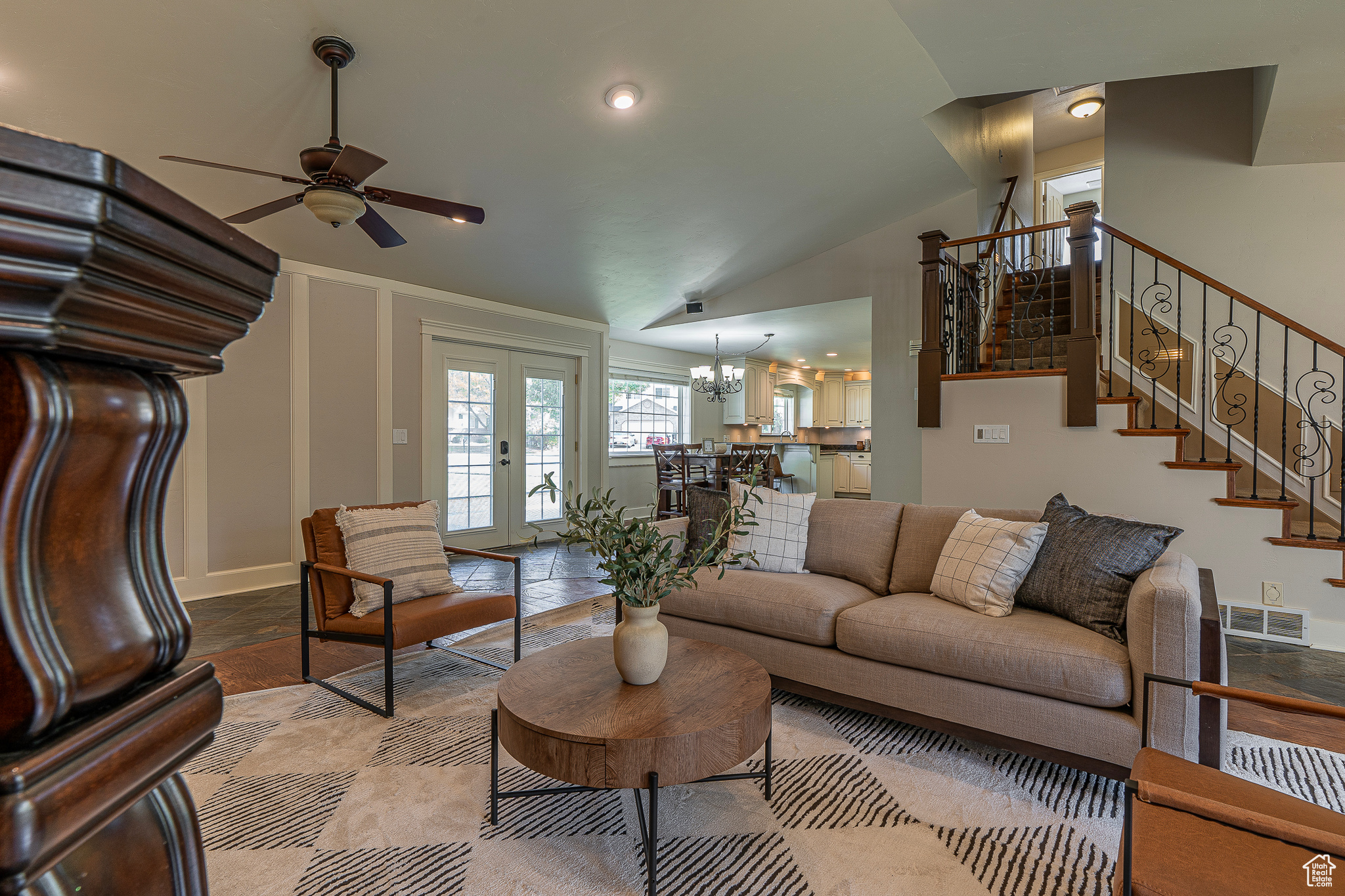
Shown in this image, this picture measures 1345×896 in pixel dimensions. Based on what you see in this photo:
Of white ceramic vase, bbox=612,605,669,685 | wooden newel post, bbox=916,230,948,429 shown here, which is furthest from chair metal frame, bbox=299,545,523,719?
wooden newel post, bbox=916,230,948,429

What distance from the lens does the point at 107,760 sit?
28cm

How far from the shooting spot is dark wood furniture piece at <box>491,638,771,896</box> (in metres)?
1.50

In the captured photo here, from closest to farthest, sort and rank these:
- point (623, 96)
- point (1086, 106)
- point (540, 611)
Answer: point (623, 96) < point (540, 611) < point (1086, 106)

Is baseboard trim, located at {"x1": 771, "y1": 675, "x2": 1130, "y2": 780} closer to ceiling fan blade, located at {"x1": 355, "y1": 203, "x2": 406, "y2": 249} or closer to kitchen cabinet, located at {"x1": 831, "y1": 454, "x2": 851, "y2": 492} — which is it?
ceiling fan blade, located at {"x1": 355, "y1": 203, "x2": 406, "y2": 249}

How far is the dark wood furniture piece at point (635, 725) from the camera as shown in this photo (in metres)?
1.50

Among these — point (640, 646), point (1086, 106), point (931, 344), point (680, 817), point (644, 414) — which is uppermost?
point (1086, 106)

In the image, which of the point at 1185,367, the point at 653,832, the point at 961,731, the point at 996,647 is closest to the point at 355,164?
the point at 653,832

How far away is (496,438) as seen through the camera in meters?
5.93

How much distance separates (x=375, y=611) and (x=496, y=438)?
131 inches

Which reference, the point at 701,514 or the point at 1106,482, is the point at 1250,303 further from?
the point at 701,514

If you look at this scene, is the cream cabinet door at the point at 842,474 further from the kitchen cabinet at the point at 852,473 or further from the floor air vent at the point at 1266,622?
the floor air vent at the point at 1266,622

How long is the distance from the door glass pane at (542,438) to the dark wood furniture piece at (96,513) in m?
5.91

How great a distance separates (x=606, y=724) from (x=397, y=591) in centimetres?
164

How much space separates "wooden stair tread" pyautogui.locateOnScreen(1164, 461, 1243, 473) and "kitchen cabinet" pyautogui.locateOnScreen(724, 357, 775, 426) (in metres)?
5.81
